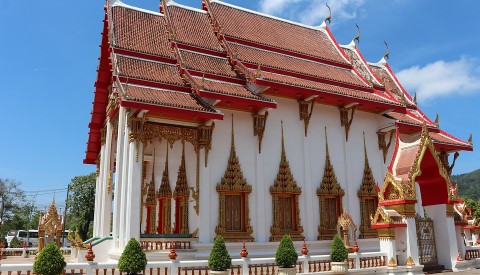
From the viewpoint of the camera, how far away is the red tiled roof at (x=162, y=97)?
11.9 meters

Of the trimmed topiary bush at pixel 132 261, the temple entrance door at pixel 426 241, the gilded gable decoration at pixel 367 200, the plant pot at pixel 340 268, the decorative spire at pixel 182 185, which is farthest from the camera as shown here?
the gilded gable decoration at pixel 367 200

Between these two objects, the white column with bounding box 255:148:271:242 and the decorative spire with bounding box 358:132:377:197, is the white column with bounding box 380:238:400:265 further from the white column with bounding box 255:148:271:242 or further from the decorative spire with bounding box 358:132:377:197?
the decorative spire with bounding box 358:132:377:197

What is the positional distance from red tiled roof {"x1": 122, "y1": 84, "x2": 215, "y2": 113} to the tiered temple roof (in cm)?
3

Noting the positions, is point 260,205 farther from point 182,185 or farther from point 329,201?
point 329,201

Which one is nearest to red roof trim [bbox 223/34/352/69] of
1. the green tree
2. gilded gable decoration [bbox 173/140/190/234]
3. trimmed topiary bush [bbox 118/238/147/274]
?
gilded gable decoration [bbox 173/140/190/234]

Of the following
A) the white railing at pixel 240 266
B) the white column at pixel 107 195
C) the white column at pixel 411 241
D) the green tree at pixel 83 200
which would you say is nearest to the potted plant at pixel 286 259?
the white railing at pixel 240 266

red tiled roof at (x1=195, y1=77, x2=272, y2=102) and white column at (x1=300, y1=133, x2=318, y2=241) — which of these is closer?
red tiled roof at (x1=195, y1=77, x2=272, y2=102)

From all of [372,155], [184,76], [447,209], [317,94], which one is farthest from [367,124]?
[184,76]

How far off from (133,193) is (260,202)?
414cm

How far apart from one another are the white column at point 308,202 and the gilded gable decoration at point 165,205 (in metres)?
4.60

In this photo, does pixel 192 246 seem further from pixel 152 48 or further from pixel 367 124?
A: pixel 367 124

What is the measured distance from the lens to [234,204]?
1383 centimetres

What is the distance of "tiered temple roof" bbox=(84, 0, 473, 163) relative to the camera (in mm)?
13312

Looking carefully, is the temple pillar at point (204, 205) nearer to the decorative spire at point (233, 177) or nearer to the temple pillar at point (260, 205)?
the decorative spire at point (233, 177)
